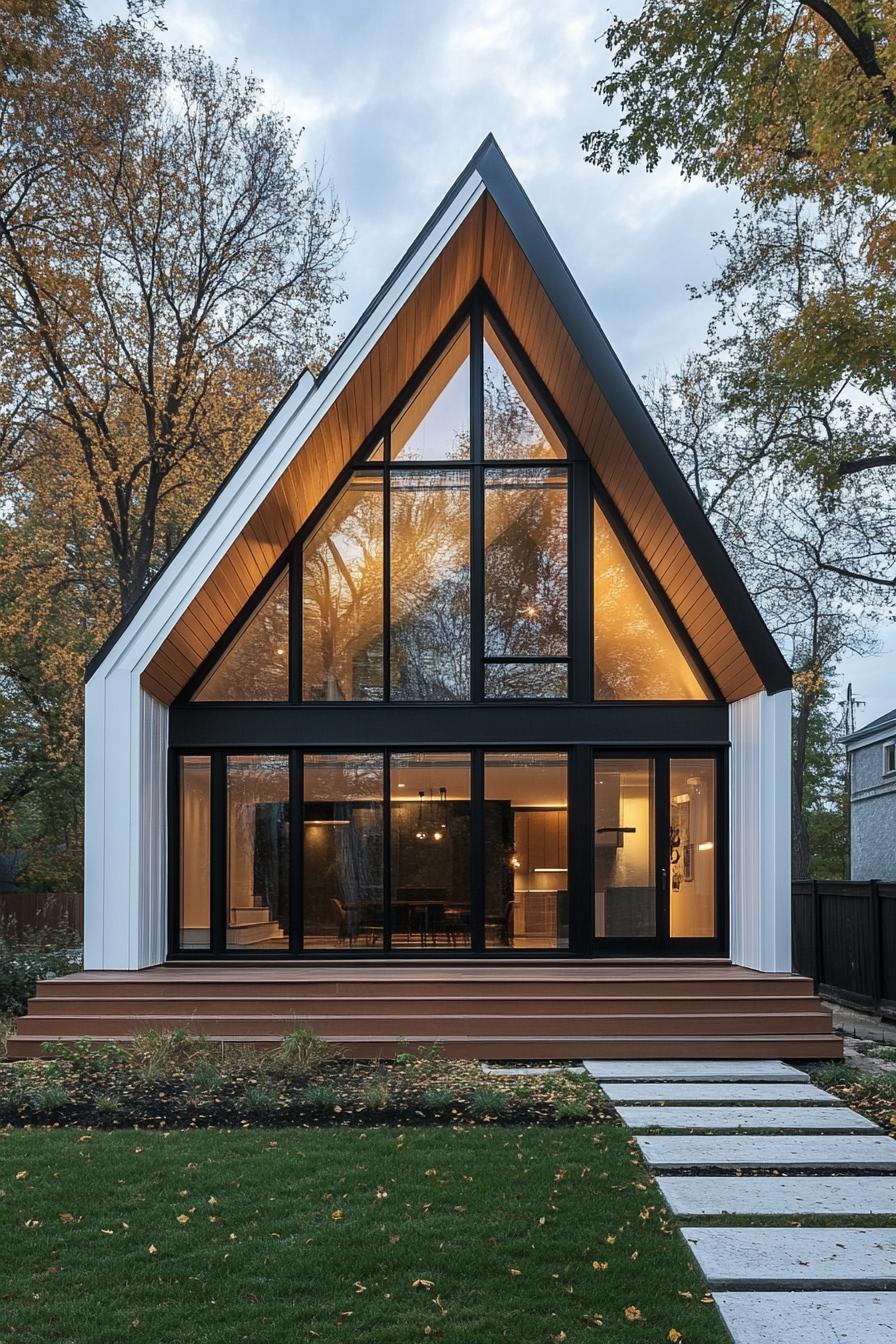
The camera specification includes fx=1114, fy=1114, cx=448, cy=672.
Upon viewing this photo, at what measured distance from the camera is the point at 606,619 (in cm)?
1133

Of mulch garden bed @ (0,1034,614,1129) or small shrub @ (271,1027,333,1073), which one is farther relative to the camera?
small shrub @ (271,1027,333,1073)

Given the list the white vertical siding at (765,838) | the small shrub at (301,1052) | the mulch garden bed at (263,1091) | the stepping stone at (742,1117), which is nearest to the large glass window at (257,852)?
the mulch garden bed at (263,1091)

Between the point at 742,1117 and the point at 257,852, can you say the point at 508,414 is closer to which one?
the point at 257,852

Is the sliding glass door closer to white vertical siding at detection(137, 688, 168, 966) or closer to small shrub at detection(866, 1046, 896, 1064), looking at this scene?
white vertical siding at detection(137, 688, 168, 966)

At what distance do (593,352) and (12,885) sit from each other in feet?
31.3

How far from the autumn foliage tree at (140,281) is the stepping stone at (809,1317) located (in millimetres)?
13781

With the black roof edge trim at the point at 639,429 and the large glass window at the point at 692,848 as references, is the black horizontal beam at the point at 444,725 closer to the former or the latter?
the large glass window at the point at 692,848

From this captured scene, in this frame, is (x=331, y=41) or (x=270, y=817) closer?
(x=270, y=817)

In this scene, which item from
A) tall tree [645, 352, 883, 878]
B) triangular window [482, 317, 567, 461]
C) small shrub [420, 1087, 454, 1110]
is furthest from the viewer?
tall tree [645, 352, 883, 878]

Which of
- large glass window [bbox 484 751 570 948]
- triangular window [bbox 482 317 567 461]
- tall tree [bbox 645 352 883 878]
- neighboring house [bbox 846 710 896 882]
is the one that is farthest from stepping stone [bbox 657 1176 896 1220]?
tall tree [bbox 645 352 883 878]

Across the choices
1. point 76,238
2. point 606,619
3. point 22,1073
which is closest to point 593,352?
point 606,619

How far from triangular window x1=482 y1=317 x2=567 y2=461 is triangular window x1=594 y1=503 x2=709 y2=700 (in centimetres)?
167

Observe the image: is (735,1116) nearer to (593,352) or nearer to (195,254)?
(593,352)

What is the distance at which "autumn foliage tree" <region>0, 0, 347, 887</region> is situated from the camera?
49.8 feet
